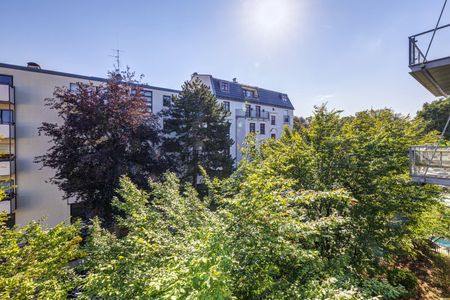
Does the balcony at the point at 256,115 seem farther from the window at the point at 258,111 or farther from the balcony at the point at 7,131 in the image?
the balcony at the point at 7,131

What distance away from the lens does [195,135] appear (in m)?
17.1

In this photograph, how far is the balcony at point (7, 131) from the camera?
11844mm

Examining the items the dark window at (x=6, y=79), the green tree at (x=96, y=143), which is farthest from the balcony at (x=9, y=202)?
the dark window at (x=6, y=79)

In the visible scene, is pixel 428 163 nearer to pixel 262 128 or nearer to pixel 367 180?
pixel 367 180

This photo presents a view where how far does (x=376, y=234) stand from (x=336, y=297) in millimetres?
6304

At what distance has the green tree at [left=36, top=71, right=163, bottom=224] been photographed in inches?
449

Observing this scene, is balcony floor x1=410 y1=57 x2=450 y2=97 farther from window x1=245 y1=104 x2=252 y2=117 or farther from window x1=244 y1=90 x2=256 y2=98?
window x1=244 y1=90 x2=256 y2=98

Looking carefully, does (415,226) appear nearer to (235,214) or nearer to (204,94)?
(235,214)

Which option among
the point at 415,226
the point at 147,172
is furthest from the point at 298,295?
the point at 147,172

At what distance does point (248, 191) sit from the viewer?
4328 millimetres

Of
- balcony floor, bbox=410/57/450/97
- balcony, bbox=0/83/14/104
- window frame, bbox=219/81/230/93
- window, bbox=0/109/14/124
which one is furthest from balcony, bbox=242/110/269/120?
window, bbox=0/109/14/124

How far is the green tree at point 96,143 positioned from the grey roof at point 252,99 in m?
12.7

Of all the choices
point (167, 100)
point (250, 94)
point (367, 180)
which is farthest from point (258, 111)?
point (367, 180)

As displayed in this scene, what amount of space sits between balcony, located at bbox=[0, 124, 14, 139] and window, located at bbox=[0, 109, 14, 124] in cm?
38
